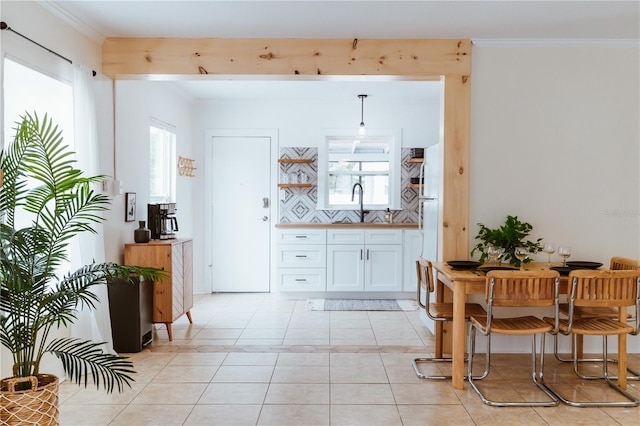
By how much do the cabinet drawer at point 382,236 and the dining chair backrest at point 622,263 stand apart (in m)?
2.64

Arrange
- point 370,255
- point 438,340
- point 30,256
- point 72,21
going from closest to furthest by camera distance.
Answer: point 30,256 < point 72,21 < point 438,340 < point 370,255

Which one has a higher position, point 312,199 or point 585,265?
point 312,199

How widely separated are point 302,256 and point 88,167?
10.4ft

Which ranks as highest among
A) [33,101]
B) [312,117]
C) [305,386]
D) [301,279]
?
[312,117]

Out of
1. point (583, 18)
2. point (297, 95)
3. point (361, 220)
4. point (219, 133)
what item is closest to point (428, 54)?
point (583, 18)

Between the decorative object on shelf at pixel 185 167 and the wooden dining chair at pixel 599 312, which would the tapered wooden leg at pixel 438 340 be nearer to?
the wooden dining chair at pixel 599 312

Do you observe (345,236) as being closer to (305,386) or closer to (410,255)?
(410,255)

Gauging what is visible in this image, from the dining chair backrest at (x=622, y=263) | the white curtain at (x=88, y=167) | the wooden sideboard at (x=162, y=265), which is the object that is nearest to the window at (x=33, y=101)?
the white curtain at (x=88, y=167)

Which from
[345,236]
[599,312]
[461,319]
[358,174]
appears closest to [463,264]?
[461,319]

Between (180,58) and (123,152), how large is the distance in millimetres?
949

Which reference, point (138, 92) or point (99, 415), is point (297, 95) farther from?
point (99, 415)

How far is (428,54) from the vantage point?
405 cm

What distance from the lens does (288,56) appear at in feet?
13.3

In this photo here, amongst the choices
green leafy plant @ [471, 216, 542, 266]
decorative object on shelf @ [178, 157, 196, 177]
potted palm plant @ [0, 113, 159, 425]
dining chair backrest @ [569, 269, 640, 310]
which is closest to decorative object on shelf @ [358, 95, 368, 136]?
decorative object on shelf @ [178, 157, 196, 177]
